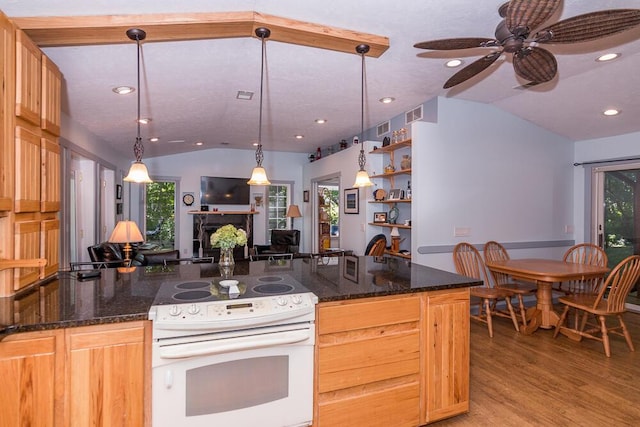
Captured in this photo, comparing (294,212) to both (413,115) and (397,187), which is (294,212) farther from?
(413,115)

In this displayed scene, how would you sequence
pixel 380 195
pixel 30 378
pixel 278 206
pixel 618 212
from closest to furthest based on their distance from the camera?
1. pixel 30 378
2. pixel 618 212
3. pixel 380 195
4. pixel 278 206

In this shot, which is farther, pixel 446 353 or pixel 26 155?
pixel 446 353

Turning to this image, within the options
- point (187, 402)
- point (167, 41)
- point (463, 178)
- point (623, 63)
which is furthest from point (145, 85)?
point (623, 63)

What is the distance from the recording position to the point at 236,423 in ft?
5.82

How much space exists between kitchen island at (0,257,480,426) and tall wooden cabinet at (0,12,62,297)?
0.21m

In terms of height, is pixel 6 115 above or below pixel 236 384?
above

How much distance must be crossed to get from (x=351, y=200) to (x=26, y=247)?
4.51m

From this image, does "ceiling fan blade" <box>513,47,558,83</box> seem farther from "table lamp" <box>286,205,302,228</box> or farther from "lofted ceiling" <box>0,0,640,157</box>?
"table lamp" <box>286,205,302,228</box>

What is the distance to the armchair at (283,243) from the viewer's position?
289 inches

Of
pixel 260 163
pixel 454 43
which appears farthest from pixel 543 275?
pixel 260 163

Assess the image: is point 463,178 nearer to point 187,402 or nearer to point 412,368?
point 412,368

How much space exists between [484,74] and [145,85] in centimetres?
321

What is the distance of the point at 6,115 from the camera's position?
174 centimetres

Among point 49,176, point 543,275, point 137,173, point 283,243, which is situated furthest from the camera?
point 283,243
